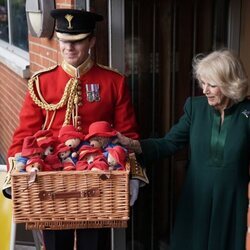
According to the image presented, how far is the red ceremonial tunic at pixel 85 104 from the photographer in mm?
2928

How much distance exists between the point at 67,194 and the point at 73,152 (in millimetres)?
201

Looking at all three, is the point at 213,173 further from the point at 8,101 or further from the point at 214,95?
the point at 8,101

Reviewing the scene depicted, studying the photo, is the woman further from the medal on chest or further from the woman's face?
the medal on chest

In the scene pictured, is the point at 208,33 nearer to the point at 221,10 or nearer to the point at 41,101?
the point at 221,10

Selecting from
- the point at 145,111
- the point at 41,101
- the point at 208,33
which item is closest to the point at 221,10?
the point at 208,33

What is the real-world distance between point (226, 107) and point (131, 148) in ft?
1.67

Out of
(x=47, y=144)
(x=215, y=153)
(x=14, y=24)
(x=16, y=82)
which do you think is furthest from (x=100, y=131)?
(x=14, y=24)

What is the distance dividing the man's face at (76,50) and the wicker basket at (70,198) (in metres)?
0.66

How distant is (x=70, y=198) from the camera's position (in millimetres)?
2545

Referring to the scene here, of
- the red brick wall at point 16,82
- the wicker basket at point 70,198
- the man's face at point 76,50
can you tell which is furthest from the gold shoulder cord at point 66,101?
the red brick wall at point 16,82

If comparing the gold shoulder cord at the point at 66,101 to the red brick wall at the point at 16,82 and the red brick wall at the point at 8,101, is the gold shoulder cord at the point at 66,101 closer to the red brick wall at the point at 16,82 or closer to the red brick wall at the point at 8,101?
the red brick wall at the point at 16,82

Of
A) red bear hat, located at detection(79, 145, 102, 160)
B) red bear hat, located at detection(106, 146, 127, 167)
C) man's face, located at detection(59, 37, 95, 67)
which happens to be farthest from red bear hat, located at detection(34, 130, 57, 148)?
man's face, located at detection(59, 37, 95, 67)

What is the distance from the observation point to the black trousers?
9.57 feet

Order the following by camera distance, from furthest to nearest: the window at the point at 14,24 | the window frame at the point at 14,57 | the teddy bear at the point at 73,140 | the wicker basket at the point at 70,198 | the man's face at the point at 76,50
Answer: the window at the point at 14,24 < the window frame at the point at 14,57 < the man's face at the point at 76,50 < the teddy bear at the point at 73,140 < the wicker basket at the point at 70,198
